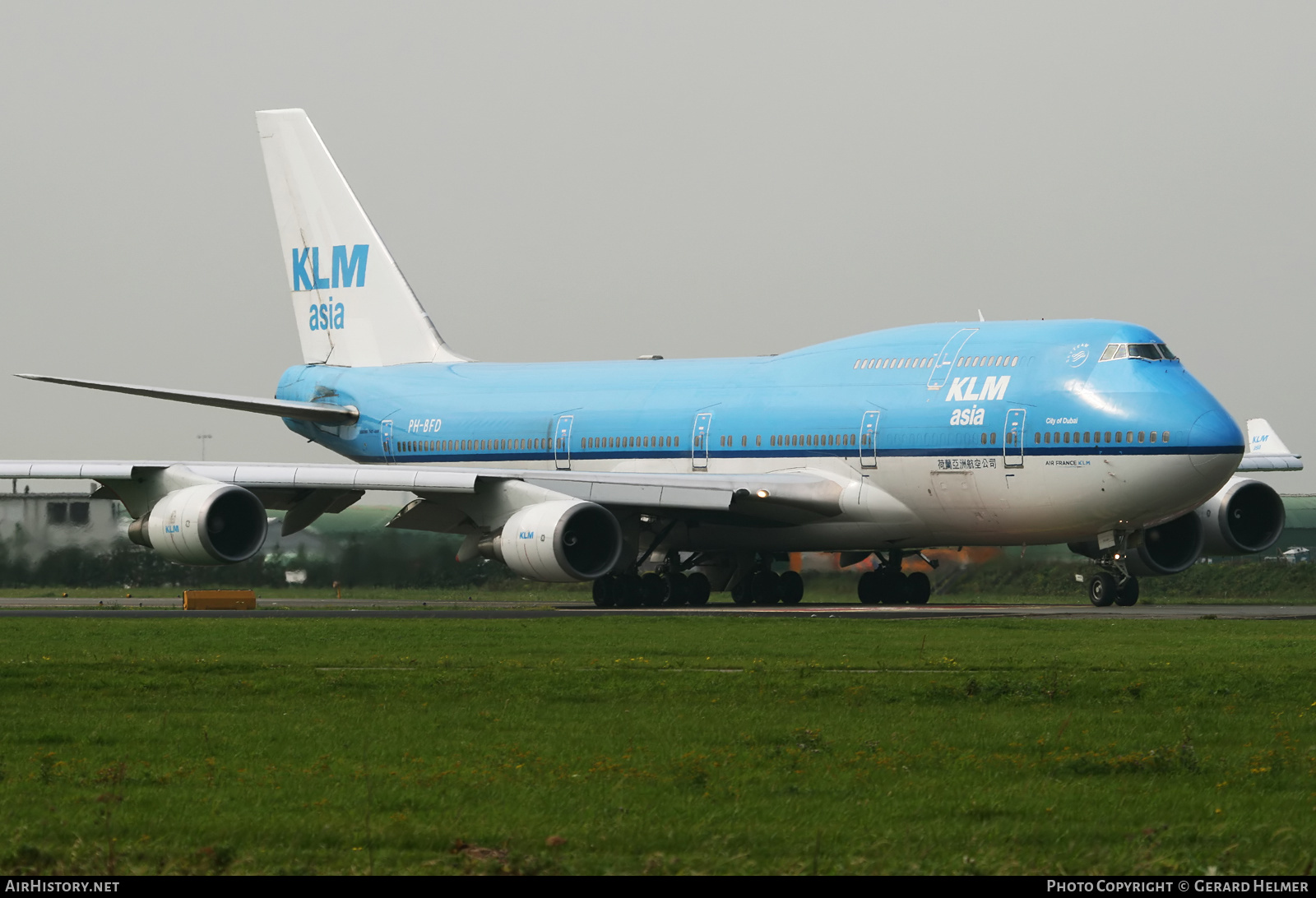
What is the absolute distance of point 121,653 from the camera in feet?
61.7

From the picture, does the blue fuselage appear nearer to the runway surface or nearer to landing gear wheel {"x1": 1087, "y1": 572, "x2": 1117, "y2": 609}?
landing gear wheel {"x1": 1087, "y1": 572, "x2": 1117, "y2": 609}

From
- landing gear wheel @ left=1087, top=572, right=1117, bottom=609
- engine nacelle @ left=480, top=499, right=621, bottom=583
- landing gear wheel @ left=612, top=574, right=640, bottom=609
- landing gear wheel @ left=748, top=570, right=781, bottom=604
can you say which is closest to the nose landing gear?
landing gear wheel @ left=1087, top=572, right=1117, bottom=609

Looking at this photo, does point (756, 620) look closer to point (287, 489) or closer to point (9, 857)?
point (287, 489)

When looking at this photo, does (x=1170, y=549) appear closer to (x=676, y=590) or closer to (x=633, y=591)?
(x=676, y=590)

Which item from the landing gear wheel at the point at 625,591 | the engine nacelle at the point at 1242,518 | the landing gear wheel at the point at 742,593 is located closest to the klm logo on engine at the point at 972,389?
the engine nacelle at the point at 1242,518

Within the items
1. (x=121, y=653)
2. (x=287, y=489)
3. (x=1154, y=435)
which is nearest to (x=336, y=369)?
(x=287, y=489)

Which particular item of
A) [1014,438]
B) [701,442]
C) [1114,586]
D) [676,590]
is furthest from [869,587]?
[1014,438]

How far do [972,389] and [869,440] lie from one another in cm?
208

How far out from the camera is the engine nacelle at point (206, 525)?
2934cm

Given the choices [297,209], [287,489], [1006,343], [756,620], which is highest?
[297,209]

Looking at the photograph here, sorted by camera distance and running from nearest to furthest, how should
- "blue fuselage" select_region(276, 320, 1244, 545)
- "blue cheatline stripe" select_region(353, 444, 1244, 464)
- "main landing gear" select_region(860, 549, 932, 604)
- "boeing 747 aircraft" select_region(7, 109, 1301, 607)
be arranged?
1. "blue cheatline stripe" select_region(353, 444, 1244, 464)
2. "blue fuselage" select_region(276, 320, 1244, 545)
3. "boeing 747 aircraft" select_region(7, 109, 1301, 607)
4. "main landing gear" select_region(860, 549, 932, 604)

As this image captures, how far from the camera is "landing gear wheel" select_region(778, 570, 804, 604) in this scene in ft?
116

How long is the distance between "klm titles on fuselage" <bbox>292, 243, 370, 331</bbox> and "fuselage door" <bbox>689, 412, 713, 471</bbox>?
478 inches

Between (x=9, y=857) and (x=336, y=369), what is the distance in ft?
113
